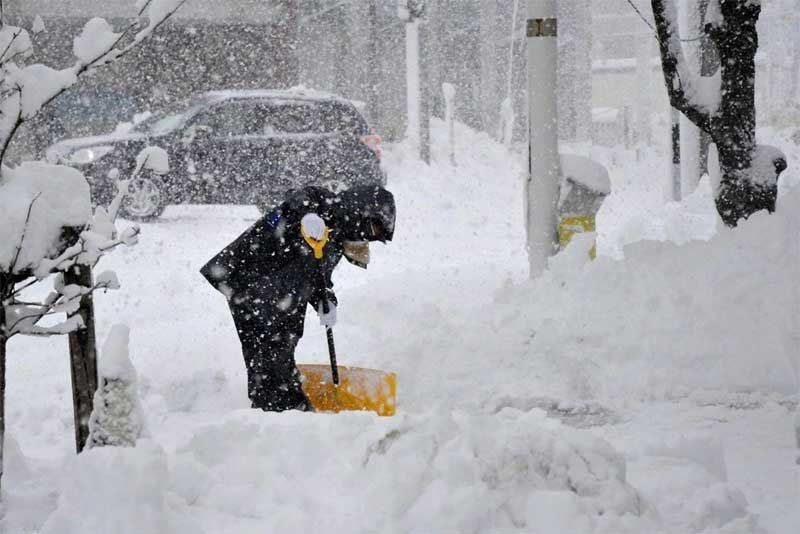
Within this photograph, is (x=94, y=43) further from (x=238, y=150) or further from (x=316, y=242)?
(x=238, y=150)

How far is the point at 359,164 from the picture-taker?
1329 centimetres

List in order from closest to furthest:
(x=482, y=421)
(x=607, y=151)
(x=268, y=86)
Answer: (x=482, y=421) < (x=268, y=86) < (x=607, y=151)

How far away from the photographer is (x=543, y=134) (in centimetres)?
692

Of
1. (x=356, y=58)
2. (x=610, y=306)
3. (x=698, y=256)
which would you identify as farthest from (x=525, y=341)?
(x=356, y=58)

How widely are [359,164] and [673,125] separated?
12.6 ft

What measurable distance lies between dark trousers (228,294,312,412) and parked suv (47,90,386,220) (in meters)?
7.55

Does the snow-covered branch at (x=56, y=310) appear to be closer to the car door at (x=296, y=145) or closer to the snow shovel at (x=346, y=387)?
the snow shovel at (x=346, y=387)

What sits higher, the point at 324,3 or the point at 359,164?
the point at 324,3

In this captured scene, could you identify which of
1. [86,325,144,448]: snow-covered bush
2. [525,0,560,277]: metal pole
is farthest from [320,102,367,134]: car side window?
[86,325,144,448]: snow-covered bush

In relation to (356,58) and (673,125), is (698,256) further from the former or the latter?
(356,58)

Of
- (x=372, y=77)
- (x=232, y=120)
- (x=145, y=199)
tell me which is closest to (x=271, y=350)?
(x=145, y=199)

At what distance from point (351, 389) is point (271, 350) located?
0.52 meters

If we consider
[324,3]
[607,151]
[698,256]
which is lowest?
[607,151]

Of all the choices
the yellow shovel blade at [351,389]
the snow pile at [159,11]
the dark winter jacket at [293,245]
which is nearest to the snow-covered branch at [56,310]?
the snow pile at [159,11]
